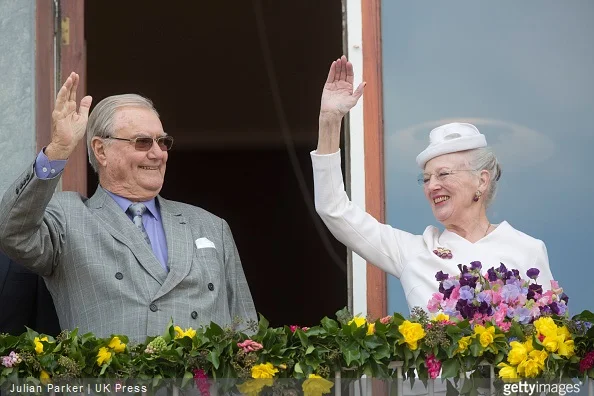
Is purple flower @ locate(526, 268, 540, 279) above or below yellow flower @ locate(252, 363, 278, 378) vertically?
above

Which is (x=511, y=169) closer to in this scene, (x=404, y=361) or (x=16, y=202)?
(x=404, y=361)

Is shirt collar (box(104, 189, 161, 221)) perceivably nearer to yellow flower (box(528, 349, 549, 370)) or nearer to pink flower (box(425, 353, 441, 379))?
pink flower (box(425, 353, 441, 379))

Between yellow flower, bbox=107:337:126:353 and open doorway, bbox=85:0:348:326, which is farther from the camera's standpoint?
open doorway, bbox=85:0:348:326

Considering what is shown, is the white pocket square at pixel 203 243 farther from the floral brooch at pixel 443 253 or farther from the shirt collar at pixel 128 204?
the floral brooch at pixel 443 253

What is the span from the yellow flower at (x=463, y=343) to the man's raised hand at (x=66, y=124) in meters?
1.45

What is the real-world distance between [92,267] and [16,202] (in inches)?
16.4

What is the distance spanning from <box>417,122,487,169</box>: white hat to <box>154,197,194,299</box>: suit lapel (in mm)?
936

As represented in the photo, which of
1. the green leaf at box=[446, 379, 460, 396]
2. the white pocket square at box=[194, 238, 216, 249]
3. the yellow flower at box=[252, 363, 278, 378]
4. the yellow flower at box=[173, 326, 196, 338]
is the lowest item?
the green leaf at box=[446, 379, 460, 396]

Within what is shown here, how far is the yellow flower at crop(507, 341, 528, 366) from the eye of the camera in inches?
168

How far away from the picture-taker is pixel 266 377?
4.24m

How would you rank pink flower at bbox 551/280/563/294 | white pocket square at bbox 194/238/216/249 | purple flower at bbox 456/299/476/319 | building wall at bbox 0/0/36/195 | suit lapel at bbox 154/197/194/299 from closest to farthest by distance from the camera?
purple flower at bbox 456/299/476/319
pink flower at bbox 551/280/563/294
suit lapel at bbox 154/197/194/299
white pocket square at bbox 194/238/216/249
building wall at bbox 0/0/36/195

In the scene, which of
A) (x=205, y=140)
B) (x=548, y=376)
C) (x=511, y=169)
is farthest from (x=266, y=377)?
(x=205, y=140)

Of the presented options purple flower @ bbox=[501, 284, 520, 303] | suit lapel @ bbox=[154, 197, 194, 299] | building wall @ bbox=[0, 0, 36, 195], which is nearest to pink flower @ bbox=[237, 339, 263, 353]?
suit lapel @ bbox=[154, 197, 194, 299]

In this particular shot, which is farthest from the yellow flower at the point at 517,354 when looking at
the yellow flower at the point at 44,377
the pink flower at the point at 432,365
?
the yellow flower at the point at 44,377
